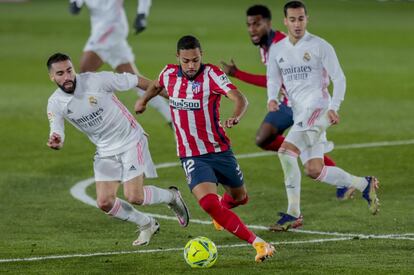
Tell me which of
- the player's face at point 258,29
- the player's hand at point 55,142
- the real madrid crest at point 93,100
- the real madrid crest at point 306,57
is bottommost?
the player's hand at point 55,142

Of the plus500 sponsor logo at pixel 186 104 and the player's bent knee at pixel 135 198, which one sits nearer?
the plus500 sponsor logo at pixel 186 104

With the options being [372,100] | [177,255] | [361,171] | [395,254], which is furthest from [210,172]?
[372,100]

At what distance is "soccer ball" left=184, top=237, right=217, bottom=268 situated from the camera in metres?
9.47

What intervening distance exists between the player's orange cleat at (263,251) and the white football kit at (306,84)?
2334 millimetres

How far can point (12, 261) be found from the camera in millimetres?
9930

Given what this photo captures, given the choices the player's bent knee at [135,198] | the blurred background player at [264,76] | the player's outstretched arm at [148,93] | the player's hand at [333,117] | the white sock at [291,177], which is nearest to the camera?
the player's outstretched arm at [148,93]

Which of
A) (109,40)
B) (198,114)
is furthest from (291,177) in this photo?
(109,40)

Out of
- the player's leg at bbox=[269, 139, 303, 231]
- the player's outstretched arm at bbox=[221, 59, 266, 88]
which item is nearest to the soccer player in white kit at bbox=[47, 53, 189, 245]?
the player's leg at bbox=[269, 139, 303, 231]

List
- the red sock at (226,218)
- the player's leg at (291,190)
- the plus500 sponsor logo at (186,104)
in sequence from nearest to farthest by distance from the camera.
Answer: the red sock at (226,218) → the plus500 sponsor logo at (186,104) → the player's leg at (291,190)

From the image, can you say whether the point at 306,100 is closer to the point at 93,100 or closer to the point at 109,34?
the point at 93,100

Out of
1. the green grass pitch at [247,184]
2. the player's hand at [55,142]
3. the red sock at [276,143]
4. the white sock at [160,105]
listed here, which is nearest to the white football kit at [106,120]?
the player's hand at [55,142]

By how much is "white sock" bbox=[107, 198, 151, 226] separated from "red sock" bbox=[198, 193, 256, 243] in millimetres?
1013

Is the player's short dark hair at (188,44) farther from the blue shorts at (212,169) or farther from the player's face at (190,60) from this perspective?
the blue shorts at (212,169)

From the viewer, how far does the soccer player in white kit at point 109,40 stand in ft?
59.3
